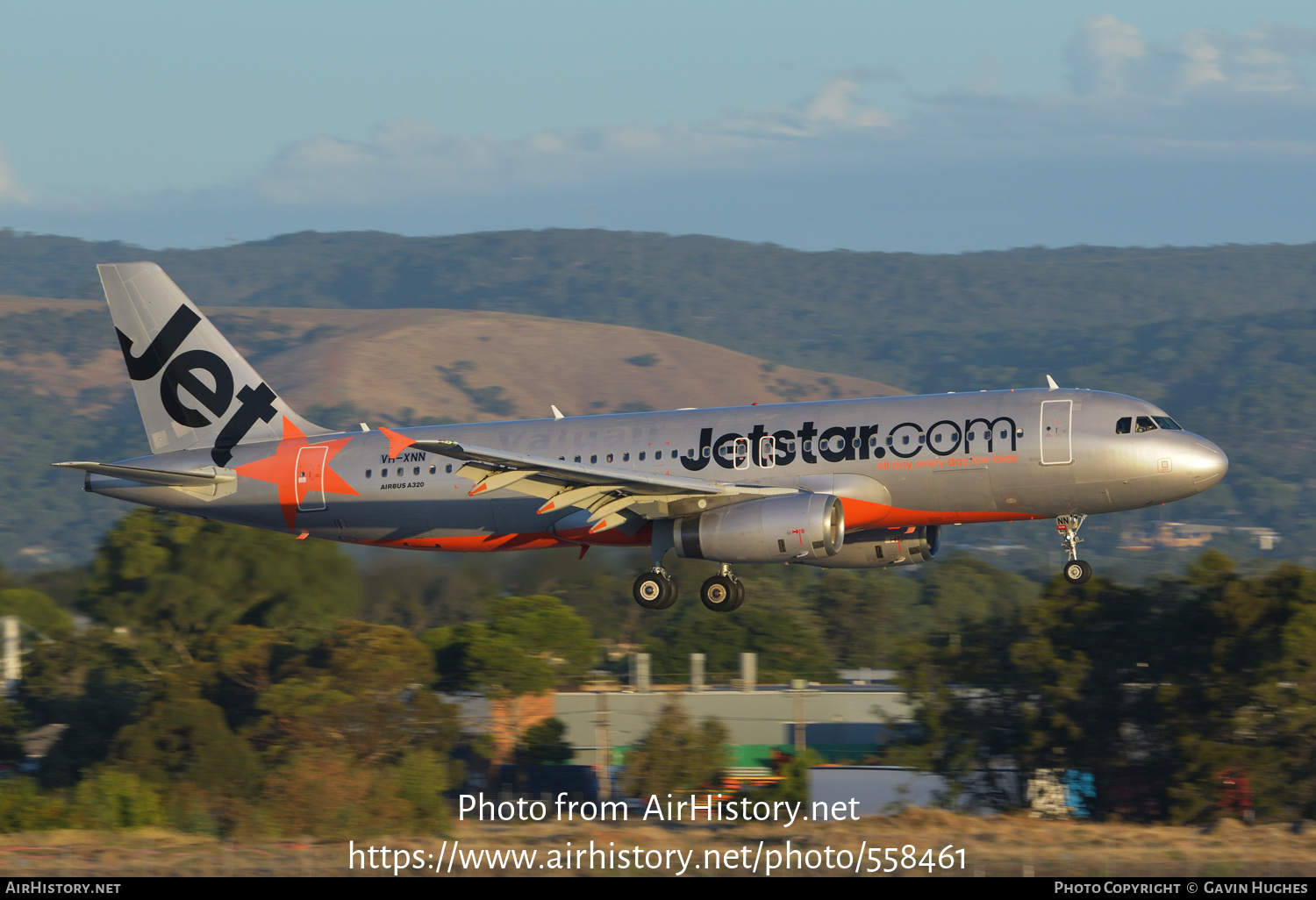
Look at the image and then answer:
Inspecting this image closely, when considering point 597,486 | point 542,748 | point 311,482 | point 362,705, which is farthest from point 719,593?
point 362,705

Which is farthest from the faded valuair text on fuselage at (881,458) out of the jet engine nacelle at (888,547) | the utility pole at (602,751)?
the utility pole at (602,751)

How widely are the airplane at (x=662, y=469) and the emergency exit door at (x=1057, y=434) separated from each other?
0.16 feet

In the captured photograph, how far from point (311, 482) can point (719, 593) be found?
39.2ft

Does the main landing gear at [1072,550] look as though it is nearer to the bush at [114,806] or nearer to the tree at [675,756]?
the tree at [675,756]

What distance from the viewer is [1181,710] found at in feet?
185

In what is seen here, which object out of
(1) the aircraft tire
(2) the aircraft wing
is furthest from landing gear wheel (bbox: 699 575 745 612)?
(2) the aircraft wing

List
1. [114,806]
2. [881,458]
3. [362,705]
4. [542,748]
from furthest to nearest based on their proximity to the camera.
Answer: [542,748], [362,705], [114,806], [881,458]

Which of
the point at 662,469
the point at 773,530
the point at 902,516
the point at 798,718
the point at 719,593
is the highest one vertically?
the point at 662,469

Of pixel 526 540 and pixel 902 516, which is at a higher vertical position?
pixel 902 516

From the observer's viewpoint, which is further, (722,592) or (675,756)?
(675,756)

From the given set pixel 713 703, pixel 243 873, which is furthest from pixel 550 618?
pixel 243 873

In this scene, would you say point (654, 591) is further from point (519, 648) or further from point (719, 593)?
point (519, 648)

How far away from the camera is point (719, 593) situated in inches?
1615

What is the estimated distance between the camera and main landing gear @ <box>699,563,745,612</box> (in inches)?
1614
